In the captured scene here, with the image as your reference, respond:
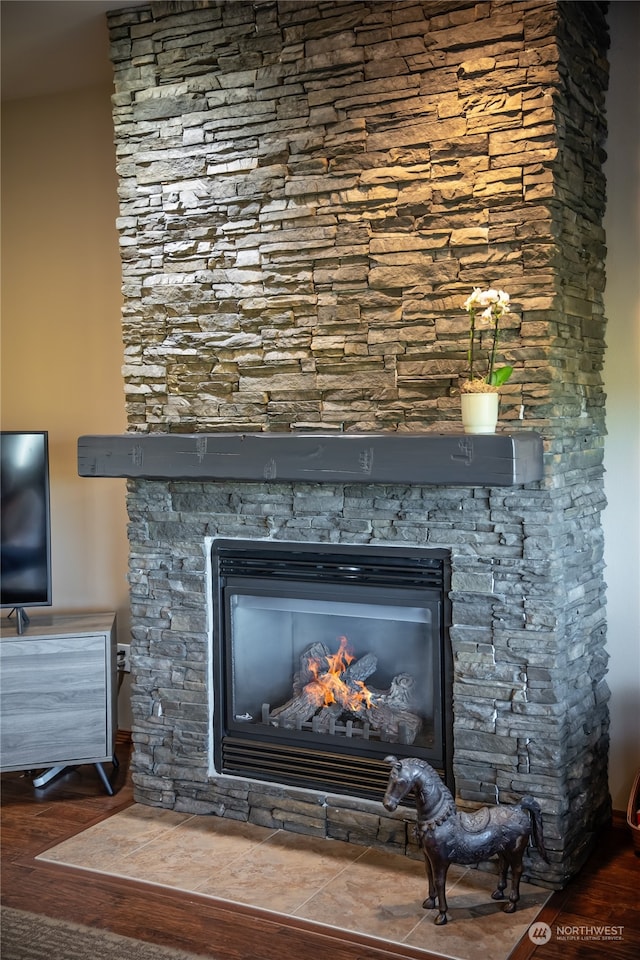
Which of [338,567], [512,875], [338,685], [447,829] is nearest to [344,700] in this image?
[338,685]

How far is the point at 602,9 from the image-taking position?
10.0 ft

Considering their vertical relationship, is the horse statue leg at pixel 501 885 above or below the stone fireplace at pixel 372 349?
below

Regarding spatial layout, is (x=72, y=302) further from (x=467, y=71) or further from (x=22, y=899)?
(x=22, y=899)

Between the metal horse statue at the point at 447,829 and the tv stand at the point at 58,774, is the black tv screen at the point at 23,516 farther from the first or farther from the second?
the metal horse statue at the point at 447,829

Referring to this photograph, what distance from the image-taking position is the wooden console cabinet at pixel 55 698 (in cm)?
354

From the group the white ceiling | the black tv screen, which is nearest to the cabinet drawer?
the black tv screen

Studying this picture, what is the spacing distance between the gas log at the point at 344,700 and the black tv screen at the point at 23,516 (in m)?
1.09

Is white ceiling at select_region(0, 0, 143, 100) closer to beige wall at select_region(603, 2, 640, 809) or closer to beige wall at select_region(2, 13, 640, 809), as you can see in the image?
beige wall at select_region(2, 13, 640, 809)

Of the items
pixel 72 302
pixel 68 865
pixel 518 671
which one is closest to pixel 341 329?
pixel 518 671

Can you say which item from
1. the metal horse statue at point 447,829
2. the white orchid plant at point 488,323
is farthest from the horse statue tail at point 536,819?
the white orchid plant at point 488,323

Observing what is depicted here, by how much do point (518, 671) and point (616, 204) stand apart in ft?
5.12

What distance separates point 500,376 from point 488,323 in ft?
0.68

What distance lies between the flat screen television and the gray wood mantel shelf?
0.54 meters

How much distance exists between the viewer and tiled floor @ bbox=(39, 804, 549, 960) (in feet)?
8.54
